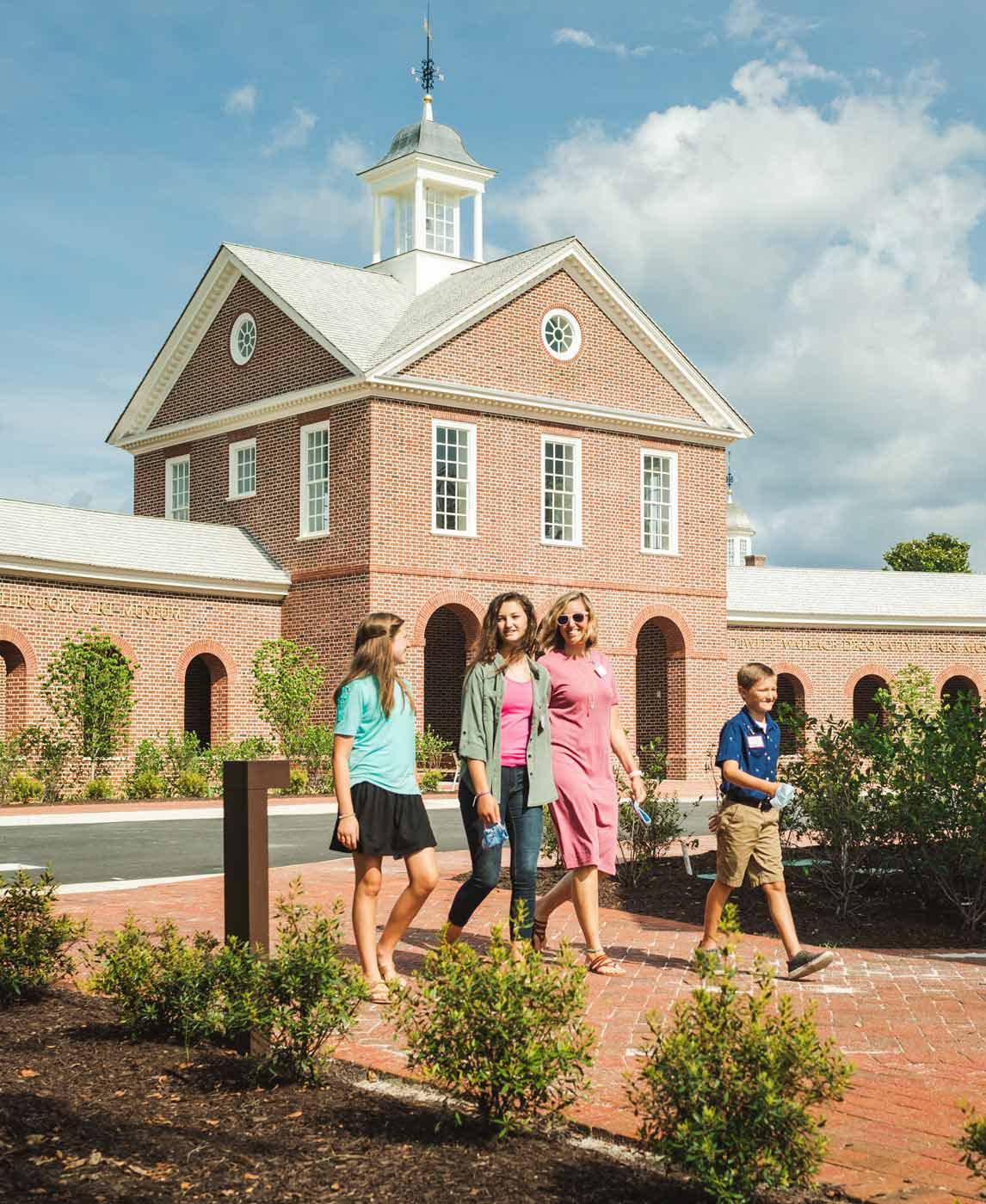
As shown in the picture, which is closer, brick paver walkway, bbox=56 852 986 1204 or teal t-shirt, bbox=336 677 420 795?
brick paver walkway, bbox=56 852 986 1204

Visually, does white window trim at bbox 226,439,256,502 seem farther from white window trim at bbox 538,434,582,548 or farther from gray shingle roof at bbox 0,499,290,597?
white window trim at bbox 538,434,582,548

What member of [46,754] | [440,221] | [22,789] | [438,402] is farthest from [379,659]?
[440,221]

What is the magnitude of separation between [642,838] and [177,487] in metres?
22.2

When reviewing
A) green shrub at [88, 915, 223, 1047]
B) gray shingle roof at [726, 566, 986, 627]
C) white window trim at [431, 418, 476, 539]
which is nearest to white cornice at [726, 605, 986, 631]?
gray shingle roof at [726, 566, 986, 627]

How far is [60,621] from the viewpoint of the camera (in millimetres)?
23781

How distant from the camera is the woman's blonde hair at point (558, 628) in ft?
25.4

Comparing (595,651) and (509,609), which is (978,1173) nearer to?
(509,609)

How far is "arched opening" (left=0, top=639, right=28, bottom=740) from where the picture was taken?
23109mm

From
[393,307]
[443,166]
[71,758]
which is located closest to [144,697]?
[71,758]

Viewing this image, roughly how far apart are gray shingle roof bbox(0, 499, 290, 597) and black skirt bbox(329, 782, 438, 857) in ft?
57.3

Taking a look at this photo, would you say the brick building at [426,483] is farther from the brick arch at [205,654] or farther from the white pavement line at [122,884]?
the white pavement line at [122,884]

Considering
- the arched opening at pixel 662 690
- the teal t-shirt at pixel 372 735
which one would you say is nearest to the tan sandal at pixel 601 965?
the teal t-shirt at pixel 372 735

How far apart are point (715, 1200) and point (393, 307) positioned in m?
27.7

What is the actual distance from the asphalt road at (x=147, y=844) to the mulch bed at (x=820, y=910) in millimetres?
3855
